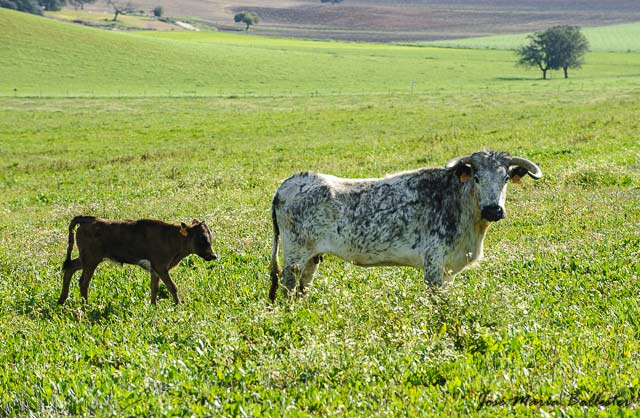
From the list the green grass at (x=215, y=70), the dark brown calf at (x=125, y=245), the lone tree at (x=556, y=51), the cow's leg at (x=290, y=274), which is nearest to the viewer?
the cow's leg at (x=290, y=274)

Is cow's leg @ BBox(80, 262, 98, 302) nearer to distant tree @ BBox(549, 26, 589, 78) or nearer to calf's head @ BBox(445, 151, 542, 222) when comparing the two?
calf's head @ BBox(445, 151, 542, 222)

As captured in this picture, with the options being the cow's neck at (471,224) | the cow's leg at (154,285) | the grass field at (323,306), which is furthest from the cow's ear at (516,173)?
the cow's leg at (154,285)

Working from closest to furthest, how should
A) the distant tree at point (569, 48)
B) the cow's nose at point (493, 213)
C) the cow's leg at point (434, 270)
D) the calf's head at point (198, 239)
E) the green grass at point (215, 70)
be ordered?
the cow's nose at point (493, 213), the cow's leg at point (434, 270), the calf's head at point (198, 239), the green grass at point (215, 70), the distant tree at point (569, 48)

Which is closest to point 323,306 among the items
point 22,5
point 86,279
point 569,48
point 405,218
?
point 405,218

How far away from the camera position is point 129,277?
13.5m

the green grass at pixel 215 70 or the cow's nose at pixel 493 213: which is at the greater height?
the cow's nose at pixel 493 213

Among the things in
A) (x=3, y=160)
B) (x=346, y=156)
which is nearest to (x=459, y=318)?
(x=346, y=156)

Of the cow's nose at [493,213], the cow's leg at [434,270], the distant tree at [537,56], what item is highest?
the cow's nose at [493,213]

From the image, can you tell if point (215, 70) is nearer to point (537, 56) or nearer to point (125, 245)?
point (537, 56)

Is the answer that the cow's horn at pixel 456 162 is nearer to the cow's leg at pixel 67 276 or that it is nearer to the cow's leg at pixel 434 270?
the cow's leg at pixel 434 270

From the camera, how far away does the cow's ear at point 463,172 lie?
11047 millimetres

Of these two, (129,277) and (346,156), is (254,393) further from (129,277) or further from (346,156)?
(346,156)

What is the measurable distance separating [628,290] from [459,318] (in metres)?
3.22

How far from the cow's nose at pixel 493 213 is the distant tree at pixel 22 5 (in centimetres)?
16766
